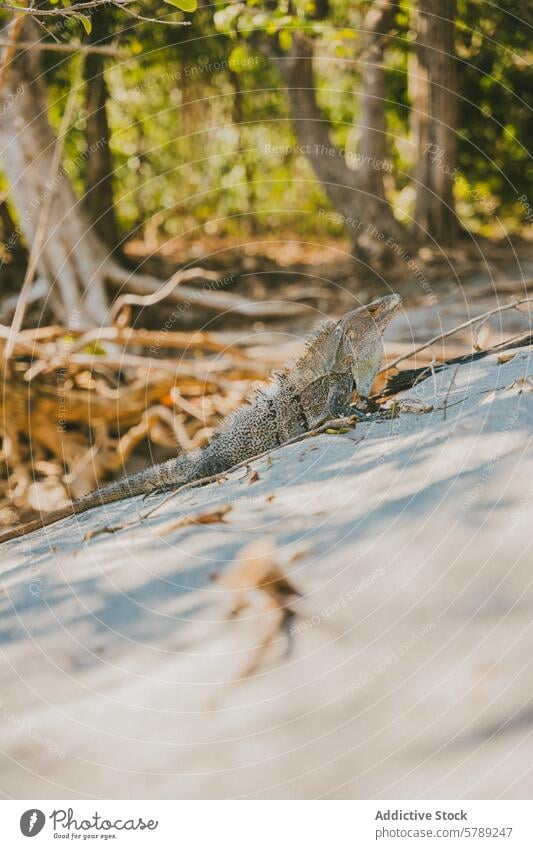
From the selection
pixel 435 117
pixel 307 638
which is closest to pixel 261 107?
pixel 435 117

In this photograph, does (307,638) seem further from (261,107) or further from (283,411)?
(261,107)

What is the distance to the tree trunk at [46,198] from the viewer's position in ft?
15.5

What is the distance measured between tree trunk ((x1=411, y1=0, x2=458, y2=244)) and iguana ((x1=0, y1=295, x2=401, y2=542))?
304cm

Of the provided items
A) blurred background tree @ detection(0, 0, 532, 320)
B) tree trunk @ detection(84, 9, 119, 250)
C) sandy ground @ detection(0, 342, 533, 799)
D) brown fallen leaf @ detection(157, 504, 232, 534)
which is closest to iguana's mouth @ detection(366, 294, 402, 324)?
sandy ground @ detection(0, 342, 533, 799)

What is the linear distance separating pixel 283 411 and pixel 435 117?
12.3ft

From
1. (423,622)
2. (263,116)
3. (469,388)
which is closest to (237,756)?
(423,622)

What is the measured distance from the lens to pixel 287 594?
6.88 feet

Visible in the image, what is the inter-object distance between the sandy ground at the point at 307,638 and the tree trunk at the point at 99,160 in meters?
4.10

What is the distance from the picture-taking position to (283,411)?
279 centimetres

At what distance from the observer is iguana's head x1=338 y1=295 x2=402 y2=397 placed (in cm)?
291

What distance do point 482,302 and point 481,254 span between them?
2.28 feet

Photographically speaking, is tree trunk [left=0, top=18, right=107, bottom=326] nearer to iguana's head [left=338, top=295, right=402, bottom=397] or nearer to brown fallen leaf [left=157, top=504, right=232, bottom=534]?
iguana's head [left=338, top=295, right=402, bottom=397]

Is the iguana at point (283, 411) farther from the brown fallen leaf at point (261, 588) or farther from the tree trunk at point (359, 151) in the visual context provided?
the tree trunk at point (359, 151)

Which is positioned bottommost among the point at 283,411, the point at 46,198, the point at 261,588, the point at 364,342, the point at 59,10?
the point at 261,588
